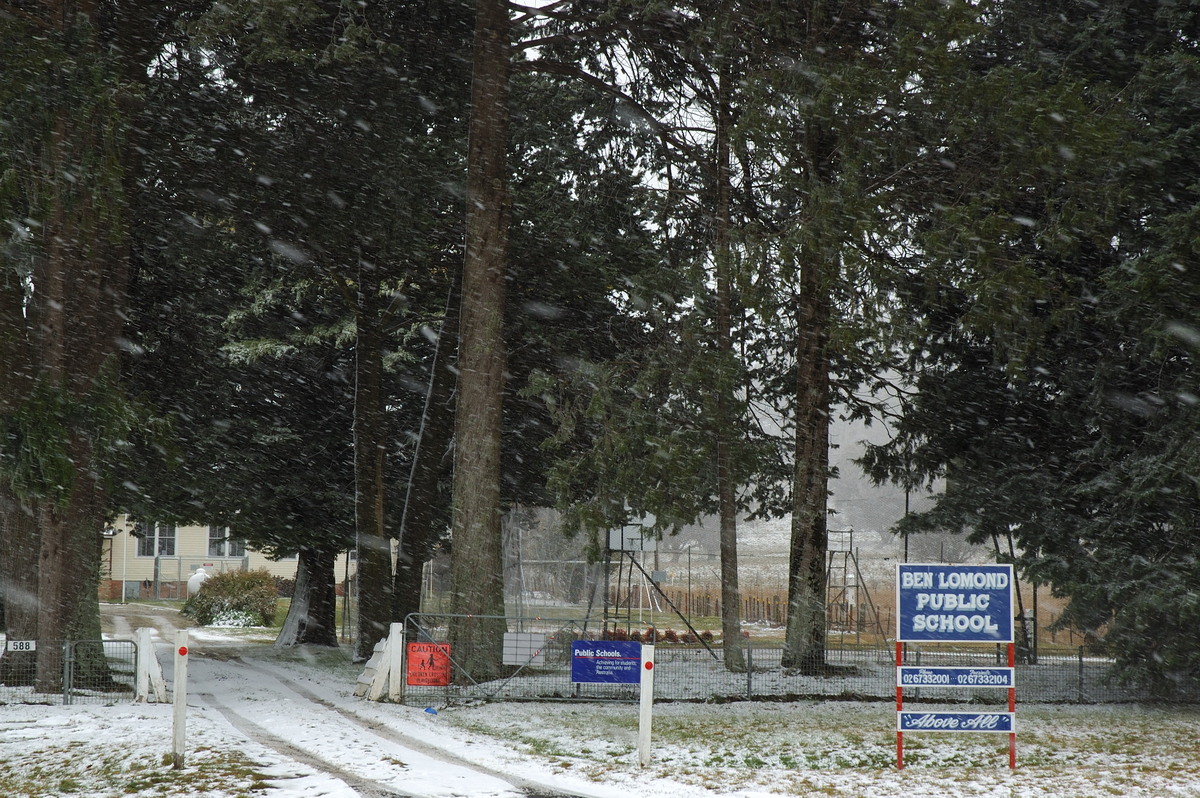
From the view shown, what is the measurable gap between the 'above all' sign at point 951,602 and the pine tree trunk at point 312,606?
21.2m

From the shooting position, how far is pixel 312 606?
98.5 feet

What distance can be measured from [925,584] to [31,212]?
12156 millimetres

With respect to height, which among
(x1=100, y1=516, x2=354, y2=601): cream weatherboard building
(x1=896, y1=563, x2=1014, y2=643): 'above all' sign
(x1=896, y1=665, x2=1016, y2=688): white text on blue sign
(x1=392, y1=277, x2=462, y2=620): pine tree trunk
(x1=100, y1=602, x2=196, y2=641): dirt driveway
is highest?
(x1=392, y1=277, x2=462, y2=620): pine tree trunk

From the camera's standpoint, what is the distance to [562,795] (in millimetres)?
8664

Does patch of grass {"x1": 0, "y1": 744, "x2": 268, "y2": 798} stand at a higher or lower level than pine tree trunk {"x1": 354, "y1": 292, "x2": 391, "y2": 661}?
lower

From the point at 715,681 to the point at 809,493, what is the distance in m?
4.04

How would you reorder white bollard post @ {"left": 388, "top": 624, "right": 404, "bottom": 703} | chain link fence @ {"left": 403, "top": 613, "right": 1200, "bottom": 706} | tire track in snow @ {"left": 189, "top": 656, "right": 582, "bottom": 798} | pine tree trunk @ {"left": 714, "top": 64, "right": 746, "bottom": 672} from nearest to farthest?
tire track in snow @ {"left": 189, "top": 656, "right": 582, "bottom": 798}, white bollard post @ {"left": 388, "top": 624, "right": 404, "bottom": 703}, chain link fence @ {"left": 403, "top": 613, "right": 1200, "bottom": 706}, pine tree trunk @ {"left": 714, "top": 64, "right": 746, "bottom": 672}

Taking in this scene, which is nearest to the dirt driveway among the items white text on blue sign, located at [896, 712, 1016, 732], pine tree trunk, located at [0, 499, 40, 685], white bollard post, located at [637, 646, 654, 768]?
Result: pine tree trunk, located at [0, 499, 40, 685]

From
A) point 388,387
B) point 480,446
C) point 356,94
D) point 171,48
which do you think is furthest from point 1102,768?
point 388,387

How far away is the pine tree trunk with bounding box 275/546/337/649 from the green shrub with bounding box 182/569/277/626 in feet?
33.7

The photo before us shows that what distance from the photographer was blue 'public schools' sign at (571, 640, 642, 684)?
15.7 meters

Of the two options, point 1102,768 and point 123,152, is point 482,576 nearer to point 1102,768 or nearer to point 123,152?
point 123,152

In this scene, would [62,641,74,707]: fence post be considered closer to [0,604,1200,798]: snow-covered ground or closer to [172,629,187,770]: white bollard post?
[0,604,1200,798]: snow-covered ground

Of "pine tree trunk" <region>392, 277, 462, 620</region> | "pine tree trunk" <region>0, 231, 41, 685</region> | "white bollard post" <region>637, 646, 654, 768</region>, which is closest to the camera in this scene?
"white bollard post" <region>637, 646, 654, 768</region>
